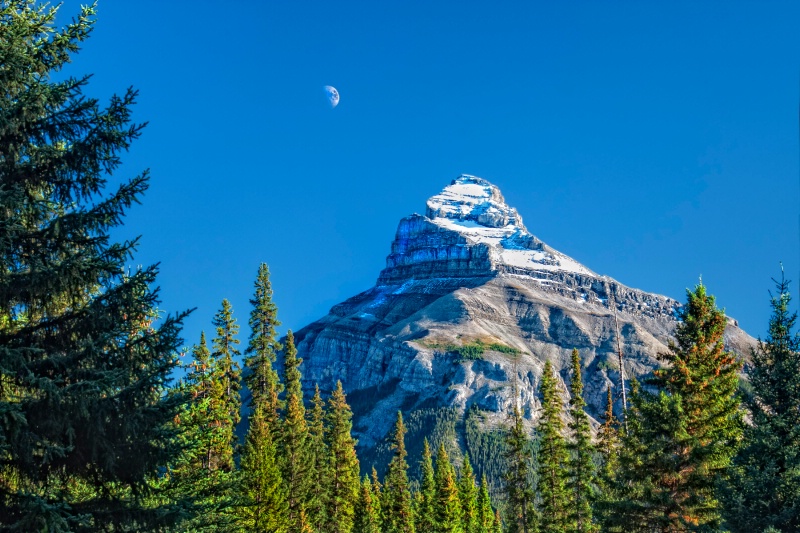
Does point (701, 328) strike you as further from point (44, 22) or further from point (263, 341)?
point (263, 341)

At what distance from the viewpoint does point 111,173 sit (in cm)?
1398

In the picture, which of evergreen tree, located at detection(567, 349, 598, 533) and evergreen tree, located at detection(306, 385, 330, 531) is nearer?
evergreen tree, located at detection(567, 349, 598, 533)

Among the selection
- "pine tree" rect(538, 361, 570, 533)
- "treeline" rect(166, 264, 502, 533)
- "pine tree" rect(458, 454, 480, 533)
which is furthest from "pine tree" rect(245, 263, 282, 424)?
"pine tree" rect(458, 454, 480, 533)

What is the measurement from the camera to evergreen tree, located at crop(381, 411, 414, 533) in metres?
77.5

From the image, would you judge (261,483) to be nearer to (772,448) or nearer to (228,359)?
(228,359)

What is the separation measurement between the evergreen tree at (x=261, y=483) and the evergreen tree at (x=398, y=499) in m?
36.1

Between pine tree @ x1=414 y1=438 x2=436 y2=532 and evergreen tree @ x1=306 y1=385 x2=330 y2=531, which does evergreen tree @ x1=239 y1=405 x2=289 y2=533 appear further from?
pine tree @ x1=414 y1=438 x2=436 y2=532

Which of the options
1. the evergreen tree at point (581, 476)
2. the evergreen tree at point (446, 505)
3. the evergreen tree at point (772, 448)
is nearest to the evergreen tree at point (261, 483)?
the evergreen tree at point (581, 476)

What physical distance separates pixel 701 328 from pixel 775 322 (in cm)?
557

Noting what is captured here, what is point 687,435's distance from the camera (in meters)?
25.4

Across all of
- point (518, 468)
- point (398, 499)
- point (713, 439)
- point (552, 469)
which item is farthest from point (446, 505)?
point (713, 439)

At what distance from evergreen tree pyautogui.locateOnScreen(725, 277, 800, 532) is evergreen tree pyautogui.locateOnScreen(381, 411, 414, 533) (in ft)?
191

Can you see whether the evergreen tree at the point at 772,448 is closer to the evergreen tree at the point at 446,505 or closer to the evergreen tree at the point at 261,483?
the evergreen tree at the point at 261,483

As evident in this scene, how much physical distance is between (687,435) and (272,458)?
83.6 ft
